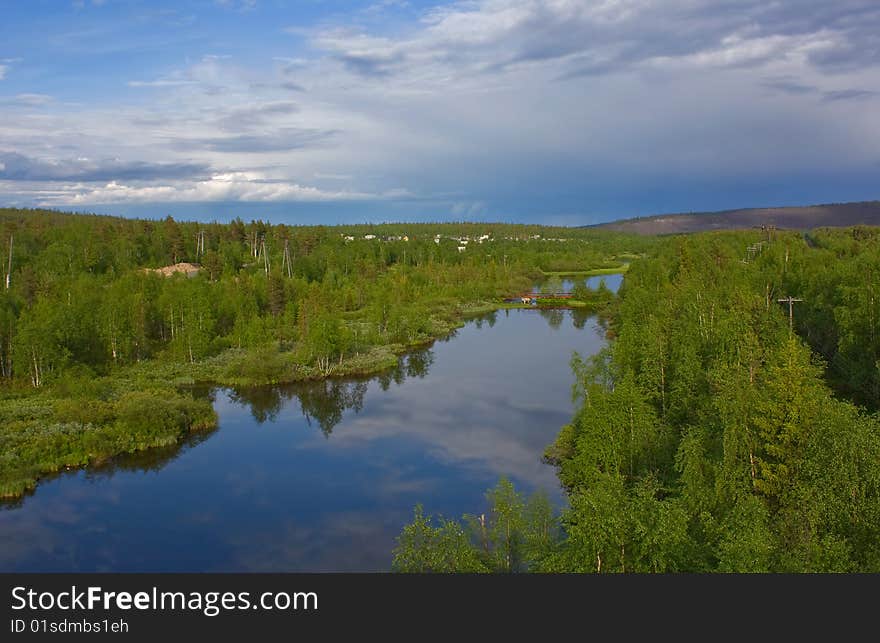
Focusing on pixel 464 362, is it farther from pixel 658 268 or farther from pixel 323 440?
pixel 658 268

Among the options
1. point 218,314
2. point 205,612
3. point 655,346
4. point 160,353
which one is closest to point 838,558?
point 205,612

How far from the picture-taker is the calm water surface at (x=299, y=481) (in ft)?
83.0

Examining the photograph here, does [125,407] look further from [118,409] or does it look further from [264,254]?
[264,254]

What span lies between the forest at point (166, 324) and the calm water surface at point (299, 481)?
243 centimetres

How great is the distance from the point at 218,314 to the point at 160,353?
30.0ft

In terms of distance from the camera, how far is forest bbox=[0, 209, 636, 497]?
3716cm

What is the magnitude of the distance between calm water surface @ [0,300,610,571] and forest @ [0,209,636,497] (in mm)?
2433

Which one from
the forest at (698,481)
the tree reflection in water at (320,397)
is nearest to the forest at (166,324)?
the tree reflection in water at (320,397)

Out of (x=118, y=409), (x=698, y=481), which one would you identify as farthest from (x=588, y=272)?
(x=698, y=481)

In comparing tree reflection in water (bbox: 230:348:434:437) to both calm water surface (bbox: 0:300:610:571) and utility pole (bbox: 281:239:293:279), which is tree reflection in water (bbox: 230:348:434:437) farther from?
utility pole (bbox: 281:239:293:279)

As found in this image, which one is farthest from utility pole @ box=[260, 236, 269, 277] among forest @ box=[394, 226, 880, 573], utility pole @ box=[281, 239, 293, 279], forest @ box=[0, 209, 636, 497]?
forest @ box=[394, 226, 880, 573]

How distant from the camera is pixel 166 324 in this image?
197 ft

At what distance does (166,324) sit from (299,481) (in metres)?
33.4

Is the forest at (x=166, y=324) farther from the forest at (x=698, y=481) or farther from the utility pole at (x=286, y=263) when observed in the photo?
the forest at (x=698, y=481)
